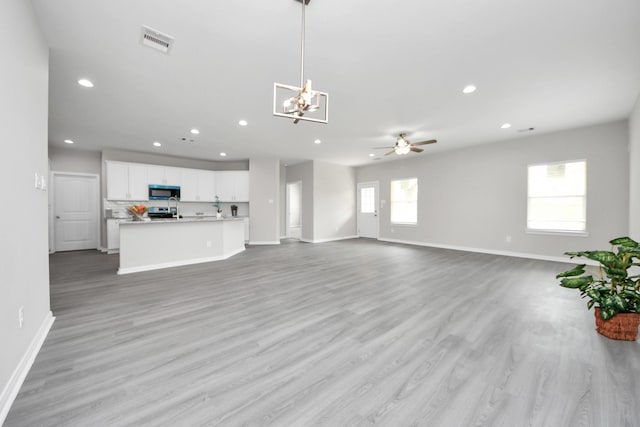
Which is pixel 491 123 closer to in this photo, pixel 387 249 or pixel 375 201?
pixel 387 249

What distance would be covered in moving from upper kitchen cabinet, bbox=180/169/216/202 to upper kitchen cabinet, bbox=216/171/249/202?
19 cm

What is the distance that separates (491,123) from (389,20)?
362 cm

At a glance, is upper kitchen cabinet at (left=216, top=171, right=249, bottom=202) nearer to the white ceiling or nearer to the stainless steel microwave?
the stainless steel microwave

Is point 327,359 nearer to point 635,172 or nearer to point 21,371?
point 21,371

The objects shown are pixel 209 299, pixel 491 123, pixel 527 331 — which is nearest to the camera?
pixel 527 331

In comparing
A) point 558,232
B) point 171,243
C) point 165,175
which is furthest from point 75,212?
point 558,232

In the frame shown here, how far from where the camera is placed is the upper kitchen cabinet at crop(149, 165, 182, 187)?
267 inches

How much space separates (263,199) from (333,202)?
236cm

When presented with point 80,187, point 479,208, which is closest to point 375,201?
point 479,208

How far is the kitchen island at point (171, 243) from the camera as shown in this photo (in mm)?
4312

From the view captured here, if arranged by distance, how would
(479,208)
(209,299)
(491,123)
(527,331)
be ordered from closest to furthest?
(527,331) < (209,299) < (491,123) < (479,208)

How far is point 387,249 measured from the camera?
6.67 meters

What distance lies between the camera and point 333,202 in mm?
8453

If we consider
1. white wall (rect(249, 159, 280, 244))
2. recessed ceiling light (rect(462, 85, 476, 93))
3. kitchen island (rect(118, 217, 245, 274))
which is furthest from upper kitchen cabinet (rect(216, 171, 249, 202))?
recessed ceiling light (rect(462, 85, 476, 93))
